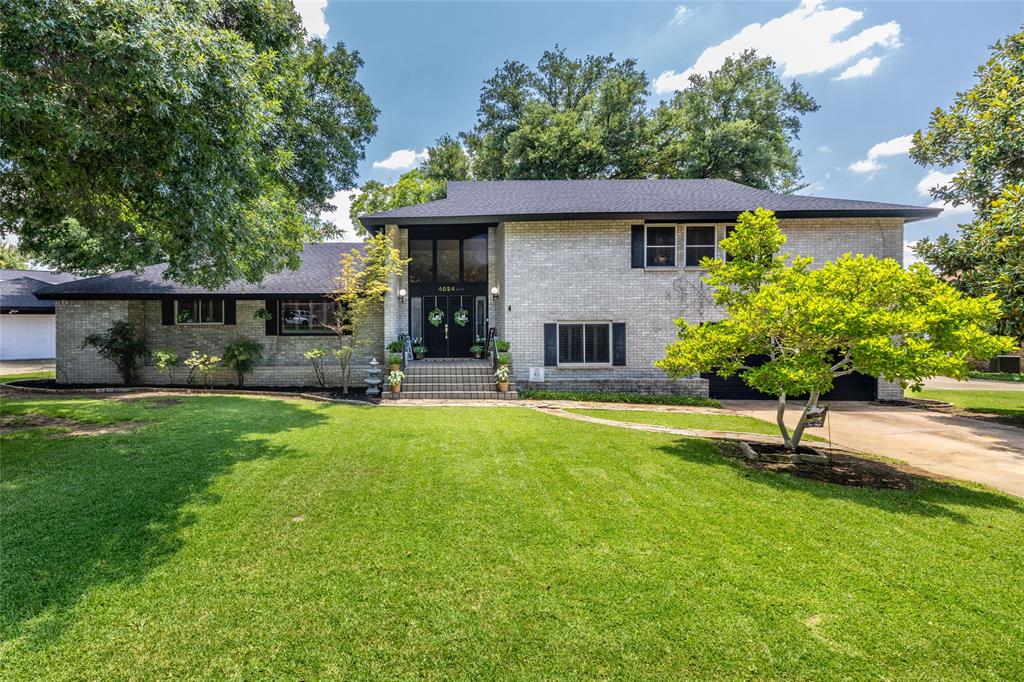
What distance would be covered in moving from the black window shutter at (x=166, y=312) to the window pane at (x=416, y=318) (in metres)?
8.39

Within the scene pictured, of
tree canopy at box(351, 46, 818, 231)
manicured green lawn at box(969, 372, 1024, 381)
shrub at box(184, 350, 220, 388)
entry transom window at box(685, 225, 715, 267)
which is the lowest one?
manicured green lawn at box(969, 372, 1024, 381)

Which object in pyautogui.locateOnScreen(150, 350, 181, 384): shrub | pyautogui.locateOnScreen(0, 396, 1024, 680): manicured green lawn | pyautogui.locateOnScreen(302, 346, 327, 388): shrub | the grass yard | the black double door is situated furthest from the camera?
the black double door

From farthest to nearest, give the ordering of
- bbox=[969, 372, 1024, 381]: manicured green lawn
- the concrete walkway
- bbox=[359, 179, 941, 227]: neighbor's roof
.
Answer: bbox=[969, 372, 1024, 381]: manicured green lawn
the concrete walkway
bbox=[359, 179, 941, 227]: neighbor's roof

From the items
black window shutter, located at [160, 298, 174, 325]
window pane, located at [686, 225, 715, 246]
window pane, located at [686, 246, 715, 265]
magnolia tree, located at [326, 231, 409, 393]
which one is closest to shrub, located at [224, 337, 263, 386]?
black window shutter, located at [160, 298, 174, 325]

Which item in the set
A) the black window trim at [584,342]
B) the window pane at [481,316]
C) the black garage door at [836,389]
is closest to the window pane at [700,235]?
the black window trim at [584,342]

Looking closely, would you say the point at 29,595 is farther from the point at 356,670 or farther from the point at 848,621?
the point at 848,621

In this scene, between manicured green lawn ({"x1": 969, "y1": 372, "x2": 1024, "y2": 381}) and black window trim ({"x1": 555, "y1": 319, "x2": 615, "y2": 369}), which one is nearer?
black window trim ({"x1": 555, "y1": 319, "x2": 615, "y2": 369})

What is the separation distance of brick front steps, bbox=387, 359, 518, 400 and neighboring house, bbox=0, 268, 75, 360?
79.6 ft

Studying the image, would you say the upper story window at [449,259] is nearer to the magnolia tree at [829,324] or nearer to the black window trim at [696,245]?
the black window trim at [696,245]

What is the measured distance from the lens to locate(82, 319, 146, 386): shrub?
1372cm

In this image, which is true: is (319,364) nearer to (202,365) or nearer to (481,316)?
(202,365)

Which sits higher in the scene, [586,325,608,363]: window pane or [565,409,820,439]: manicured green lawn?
[586,325,608,363]: window pane

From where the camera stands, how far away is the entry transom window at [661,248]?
44.0ft

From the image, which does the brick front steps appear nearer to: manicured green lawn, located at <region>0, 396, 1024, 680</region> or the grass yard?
manicured green lawn, located at <region>0, 396, 1024, 680</region>
